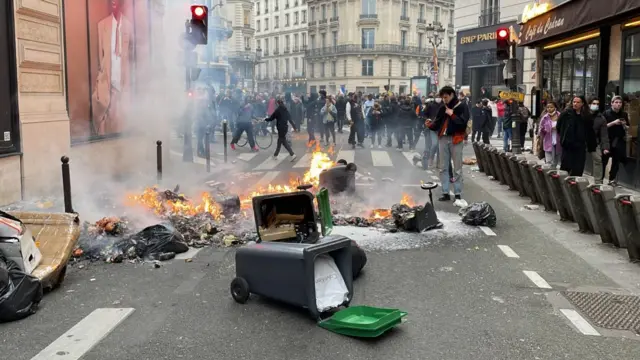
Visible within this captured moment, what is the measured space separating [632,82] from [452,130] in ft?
15.2

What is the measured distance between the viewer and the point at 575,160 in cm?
973

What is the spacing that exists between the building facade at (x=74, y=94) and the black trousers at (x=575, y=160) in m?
7.85

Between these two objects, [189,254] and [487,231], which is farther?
[487,231]

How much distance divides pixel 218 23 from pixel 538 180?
656 inches

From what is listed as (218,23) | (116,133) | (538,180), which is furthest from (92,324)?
(218,23)

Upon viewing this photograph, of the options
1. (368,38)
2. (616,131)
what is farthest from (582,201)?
(368,38)

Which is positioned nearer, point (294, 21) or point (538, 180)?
point (538, 180)

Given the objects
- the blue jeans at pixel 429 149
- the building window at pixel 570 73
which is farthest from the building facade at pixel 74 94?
the building window at pixel 570 73

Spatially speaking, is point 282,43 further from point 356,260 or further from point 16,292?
point 16,292

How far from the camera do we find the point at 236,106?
68.3ft

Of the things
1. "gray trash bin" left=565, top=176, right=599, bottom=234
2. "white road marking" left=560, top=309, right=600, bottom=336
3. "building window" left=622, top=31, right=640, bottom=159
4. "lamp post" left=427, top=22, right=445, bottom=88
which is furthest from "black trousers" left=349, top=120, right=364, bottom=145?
"white road marking" left=560, top=309, right=600, bottom=336

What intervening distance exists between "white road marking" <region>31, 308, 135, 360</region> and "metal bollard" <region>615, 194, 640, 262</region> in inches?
191

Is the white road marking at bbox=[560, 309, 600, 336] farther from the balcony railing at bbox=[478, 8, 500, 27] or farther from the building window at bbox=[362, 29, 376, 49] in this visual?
the building window at bbox=[362, 29, 376, 49]

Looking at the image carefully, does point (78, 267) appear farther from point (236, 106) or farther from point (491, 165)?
point (236, 106)
